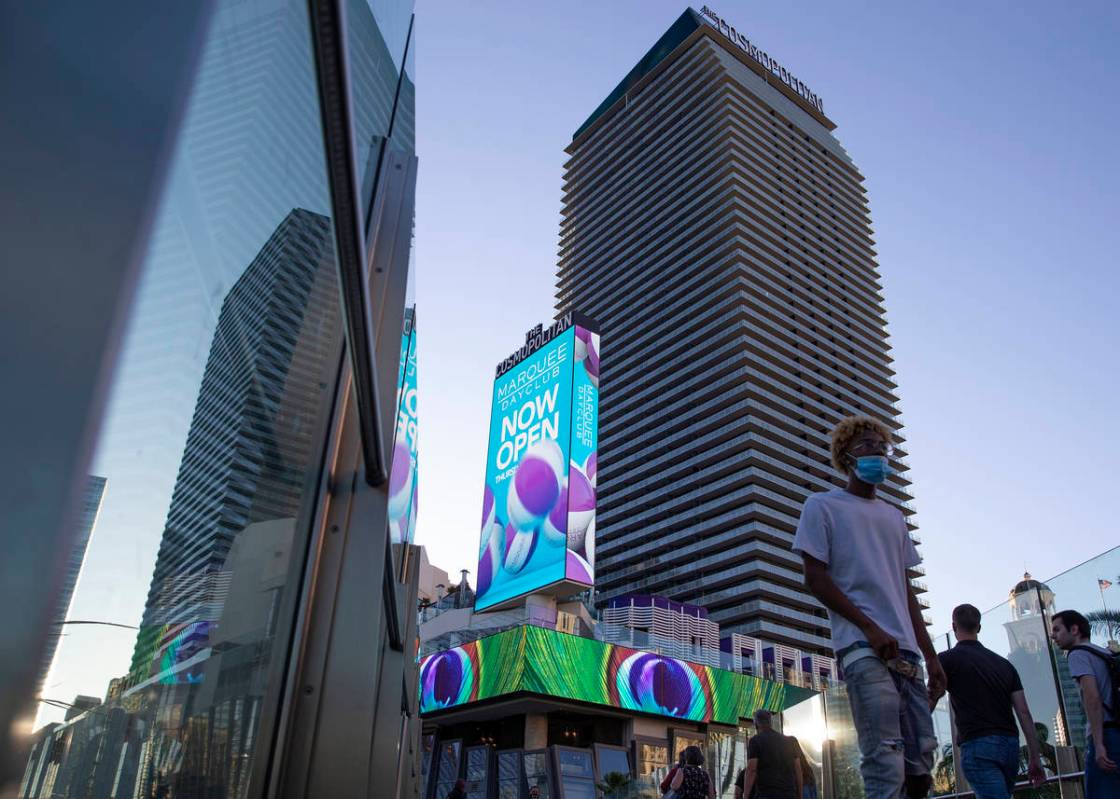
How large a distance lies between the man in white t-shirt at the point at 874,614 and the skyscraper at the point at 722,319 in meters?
54.3

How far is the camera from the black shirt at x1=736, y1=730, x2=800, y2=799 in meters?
5.08

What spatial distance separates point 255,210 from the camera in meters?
1.09

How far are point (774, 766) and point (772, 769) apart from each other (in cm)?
2

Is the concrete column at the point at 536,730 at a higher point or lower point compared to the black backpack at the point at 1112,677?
higher

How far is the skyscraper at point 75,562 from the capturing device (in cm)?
52

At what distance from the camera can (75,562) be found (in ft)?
1.93

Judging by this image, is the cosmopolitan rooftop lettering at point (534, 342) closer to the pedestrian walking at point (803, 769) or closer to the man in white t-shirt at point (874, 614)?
the pedestrian walking at point (803, 769)

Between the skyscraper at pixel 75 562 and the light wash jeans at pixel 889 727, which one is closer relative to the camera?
the skyscraper at pixel 75 562

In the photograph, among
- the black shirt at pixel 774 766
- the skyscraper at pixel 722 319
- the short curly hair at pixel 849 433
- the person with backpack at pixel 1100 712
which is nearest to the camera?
the short curly hair at pixel 849 433

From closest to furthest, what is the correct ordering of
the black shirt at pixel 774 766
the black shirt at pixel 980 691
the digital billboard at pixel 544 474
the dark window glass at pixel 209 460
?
the dark window glass at pixel 209 460
the black shirt at pixel 980 691
the black shirt at pixel 774 766
the digital billboard at pixel 544 474

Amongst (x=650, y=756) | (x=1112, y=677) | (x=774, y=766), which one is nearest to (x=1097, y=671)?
(x=1112, y=677)

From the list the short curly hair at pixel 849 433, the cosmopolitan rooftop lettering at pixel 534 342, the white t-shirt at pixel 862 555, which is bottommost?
the white t-shirt at pixel 862 555

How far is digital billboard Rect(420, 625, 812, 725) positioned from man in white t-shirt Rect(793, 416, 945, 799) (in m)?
20.7

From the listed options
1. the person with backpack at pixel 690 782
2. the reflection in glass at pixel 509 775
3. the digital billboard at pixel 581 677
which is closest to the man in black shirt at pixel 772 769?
the person with backpack at pixel 690 782
